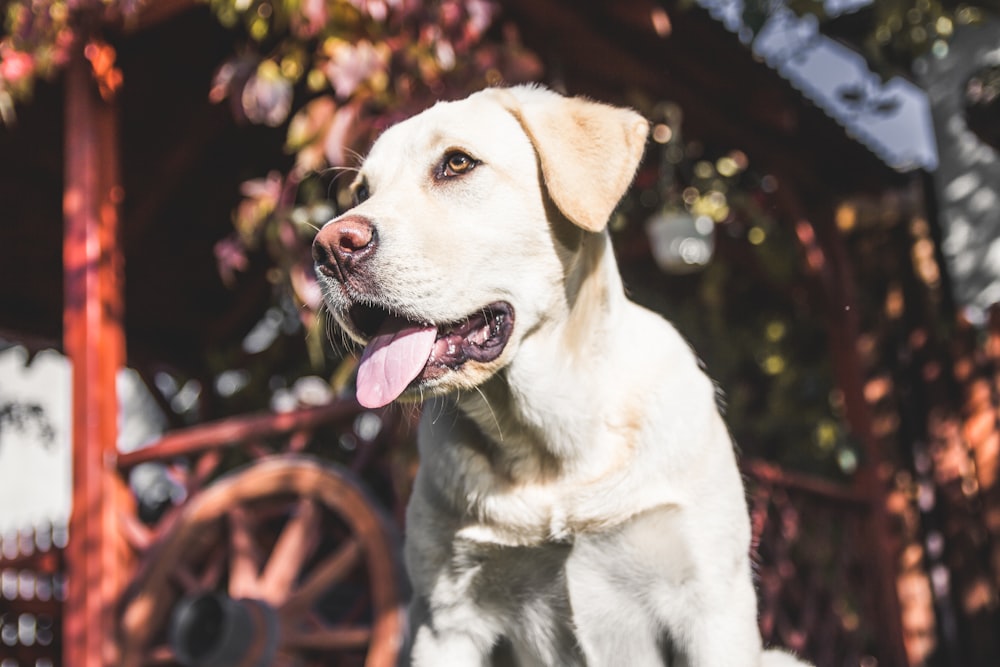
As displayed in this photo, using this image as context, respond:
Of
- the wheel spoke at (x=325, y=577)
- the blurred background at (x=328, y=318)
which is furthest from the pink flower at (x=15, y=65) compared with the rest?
the wheel spoke at (x=325, y=577)

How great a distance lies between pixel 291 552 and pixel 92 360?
1178mm

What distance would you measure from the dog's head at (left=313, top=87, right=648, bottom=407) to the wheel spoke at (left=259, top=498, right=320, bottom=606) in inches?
63.2

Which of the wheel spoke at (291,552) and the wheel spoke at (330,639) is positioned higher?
the wheel spoke at (291,552)

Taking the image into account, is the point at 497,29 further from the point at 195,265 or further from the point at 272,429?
the point at 195,265

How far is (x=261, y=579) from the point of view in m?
3.44

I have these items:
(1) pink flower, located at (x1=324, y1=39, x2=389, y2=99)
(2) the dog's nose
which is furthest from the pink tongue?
(1) pink flower, located at (x1=324, y1=39, x2=389, y2=99)

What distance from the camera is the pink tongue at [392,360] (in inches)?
62.9

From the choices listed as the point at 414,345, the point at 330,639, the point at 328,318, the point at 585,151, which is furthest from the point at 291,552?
the point at 585,151

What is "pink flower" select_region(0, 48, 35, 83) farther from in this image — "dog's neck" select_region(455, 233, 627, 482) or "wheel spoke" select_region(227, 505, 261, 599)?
"dog's neck" select_region(455, 233, 627, 482)

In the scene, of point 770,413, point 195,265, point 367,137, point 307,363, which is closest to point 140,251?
point 195,265

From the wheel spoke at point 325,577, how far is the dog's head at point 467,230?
1.54 m

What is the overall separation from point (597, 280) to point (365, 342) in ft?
1.53

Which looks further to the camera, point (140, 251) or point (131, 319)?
point (131, 319)

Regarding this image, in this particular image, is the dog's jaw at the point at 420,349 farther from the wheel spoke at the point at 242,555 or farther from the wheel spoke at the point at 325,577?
the wheel spoke at the point at 242,555
